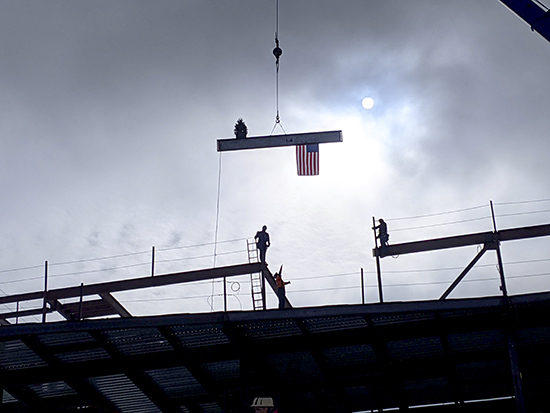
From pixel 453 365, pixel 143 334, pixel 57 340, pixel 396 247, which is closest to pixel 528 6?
pixel 396 247

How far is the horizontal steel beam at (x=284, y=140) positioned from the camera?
24.7m

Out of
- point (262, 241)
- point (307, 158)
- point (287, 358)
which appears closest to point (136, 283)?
point (262, 241)

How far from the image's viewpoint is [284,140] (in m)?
24.9

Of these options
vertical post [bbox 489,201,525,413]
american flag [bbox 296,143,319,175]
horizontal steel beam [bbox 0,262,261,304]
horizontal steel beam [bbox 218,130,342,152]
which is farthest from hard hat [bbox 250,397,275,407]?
american flag [bbox 296,143,319,175]

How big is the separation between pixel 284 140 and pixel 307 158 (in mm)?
1248

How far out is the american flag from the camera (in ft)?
83.2

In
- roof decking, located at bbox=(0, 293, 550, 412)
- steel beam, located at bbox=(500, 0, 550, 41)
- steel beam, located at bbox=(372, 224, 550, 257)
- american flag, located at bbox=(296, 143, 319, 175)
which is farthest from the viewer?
american flag, located at bbox=(296, 143, 319, 175)

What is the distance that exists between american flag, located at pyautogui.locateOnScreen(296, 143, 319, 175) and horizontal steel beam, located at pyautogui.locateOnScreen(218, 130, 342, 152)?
445 millimetres

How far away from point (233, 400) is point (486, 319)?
974cm

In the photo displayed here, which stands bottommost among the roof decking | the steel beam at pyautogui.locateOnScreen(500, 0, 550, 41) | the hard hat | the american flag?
→ the hard hat

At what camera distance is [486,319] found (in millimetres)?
18125

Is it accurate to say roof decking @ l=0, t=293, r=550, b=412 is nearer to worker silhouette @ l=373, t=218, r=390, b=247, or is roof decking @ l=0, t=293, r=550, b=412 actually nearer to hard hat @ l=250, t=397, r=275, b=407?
hard hat @ l=250, t=397, r=275, b=407

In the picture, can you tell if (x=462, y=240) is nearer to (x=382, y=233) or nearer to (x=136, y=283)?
(x=382, y=233)

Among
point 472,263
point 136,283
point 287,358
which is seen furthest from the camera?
point 136,283
